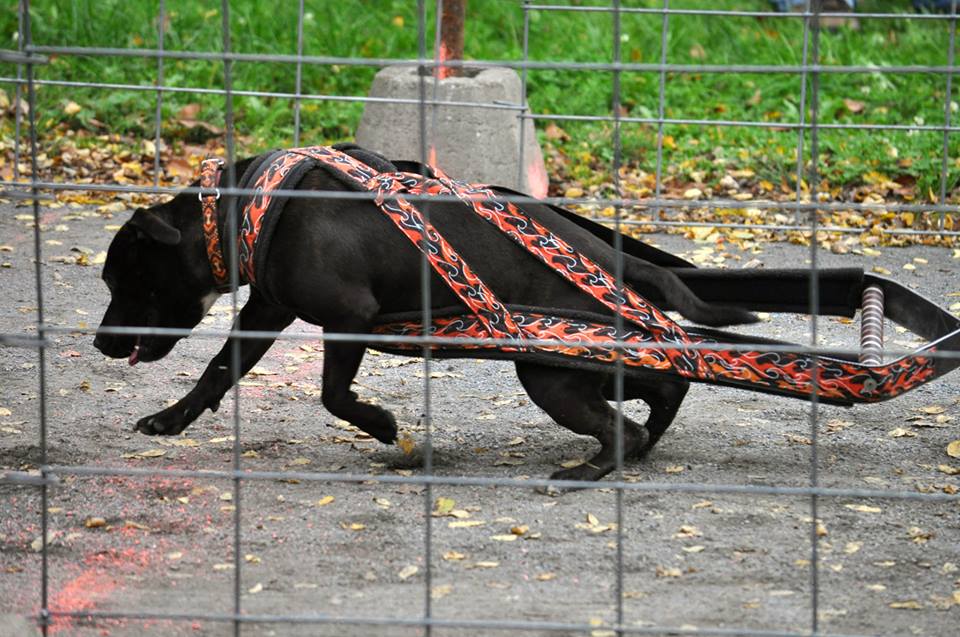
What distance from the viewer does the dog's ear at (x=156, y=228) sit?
4.48 metres

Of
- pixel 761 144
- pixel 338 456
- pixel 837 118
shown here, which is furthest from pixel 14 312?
pixel 837 118

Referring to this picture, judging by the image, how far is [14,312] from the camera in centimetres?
672

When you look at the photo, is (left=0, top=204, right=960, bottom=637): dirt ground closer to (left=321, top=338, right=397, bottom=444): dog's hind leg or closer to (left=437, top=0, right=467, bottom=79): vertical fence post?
(left=321, top=338, right=397, bottom=444): dog's hind leg

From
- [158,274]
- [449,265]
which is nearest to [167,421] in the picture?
[158,274]

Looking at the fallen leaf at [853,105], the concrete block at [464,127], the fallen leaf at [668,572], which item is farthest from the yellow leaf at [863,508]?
the fallen leaf at [853,105]

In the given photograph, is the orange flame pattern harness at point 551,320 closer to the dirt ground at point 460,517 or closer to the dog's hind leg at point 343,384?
the dog's hind leg at point 343,384

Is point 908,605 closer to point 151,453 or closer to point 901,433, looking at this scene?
point 901,433

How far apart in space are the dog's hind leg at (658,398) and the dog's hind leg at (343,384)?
2.70 feet

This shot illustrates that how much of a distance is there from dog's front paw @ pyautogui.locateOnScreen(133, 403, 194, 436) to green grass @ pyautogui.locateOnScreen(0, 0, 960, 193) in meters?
5.17

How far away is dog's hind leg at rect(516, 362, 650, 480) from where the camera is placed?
4.55 metres

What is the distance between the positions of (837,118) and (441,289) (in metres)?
6.85

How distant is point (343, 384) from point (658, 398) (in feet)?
3.54

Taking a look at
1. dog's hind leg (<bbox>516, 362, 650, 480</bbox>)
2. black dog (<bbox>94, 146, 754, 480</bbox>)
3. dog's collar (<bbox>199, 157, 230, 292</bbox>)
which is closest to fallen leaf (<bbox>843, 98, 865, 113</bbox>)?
black dog (<bbox>94, 146, 754, 480</bbox>)

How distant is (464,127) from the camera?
868cm
